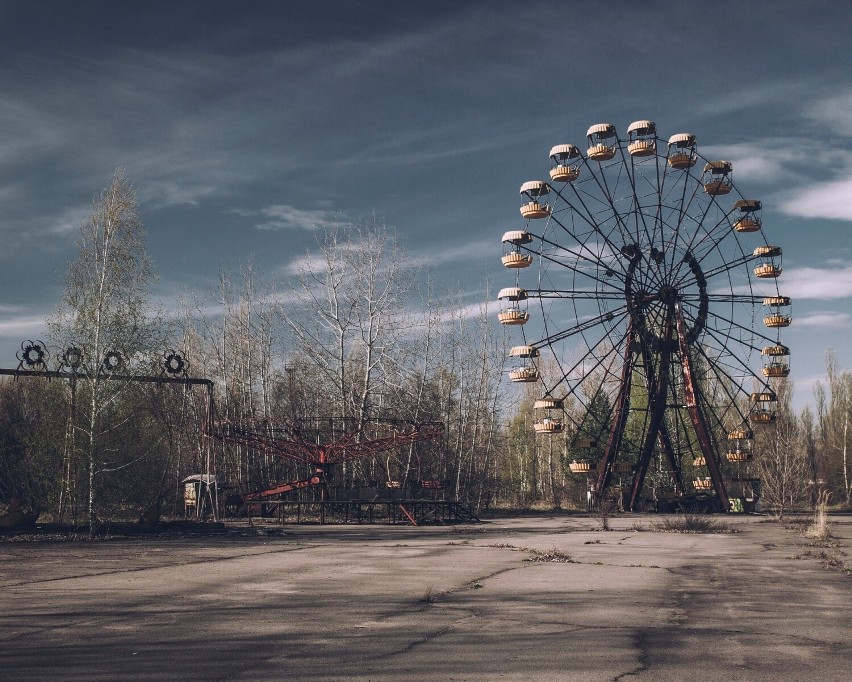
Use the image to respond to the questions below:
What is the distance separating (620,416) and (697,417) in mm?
3484

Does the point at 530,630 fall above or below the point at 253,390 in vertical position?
below

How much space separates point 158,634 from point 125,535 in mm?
16404

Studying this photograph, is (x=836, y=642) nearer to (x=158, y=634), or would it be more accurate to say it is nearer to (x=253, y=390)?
(x=158, y=634)

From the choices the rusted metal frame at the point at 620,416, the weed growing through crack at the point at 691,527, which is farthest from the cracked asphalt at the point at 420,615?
the rusted metal frame at the point at 620,416

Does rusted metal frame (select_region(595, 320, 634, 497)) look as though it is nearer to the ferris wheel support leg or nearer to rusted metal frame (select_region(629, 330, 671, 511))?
rusted metal frame (select_region(629, 330, 671, 511))

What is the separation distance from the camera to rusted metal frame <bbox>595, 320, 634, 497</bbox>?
40438 mm

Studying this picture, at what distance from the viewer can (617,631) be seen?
874 centimetres

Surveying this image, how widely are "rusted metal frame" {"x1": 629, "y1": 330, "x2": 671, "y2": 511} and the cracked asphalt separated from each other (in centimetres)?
2224

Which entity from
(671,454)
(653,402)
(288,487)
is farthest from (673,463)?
(288,487)

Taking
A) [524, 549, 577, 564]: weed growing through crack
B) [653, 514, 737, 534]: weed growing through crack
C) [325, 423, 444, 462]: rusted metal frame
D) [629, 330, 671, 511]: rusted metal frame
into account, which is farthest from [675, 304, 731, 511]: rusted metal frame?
[524, 549, 577, 564]: weed growing through crack

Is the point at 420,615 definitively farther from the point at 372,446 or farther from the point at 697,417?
the point at 697,417

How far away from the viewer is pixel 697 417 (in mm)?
39188

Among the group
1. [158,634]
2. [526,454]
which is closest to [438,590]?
[158,634]

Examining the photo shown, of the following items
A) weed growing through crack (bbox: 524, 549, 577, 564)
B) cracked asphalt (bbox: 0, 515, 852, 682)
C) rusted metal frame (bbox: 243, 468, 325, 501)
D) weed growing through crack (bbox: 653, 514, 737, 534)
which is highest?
rusted metal frame (bbox: 243, 468, 325, 501)
